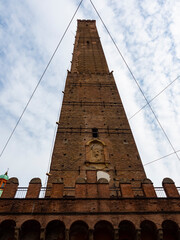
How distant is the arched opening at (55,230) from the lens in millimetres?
6410

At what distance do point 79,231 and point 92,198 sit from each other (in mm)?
1014

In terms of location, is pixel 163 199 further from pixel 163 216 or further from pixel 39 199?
pixel 39 199

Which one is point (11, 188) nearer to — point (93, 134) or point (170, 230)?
point (170, 230)

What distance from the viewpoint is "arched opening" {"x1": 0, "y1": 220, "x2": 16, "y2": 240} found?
253 inches

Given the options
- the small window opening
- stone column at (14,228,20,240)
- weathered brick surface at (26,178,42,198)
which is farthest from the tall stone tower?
stone column at (14,228,20,240)

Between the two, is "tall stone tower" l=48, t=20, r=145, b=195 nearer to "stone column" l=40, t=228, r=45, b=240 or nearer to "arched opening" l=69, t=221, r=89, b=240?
"arched opening" l=69, t=221, r=89, b=240

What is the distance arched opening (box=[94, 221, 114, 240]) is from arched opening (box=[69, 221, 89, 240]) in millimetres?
286

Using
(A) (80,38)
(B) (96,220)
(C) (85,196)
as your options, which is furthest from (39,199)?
(A) (80,38)

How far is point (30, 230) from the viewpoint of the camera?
6.52m

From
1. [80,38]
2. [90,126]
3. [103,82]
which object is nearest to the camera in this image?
[90,126]

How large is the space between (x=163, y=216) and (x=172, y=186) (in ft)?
4.72

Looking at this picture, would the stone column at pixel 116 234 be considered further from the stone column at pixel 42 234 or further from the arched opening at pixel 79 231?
the stone column at pixel 42 234

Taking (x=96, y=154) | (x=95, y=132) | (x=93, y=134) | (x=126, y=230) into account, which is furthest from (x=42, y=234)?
(x=95, y=132)

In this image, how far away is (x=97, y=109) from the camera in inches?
556
